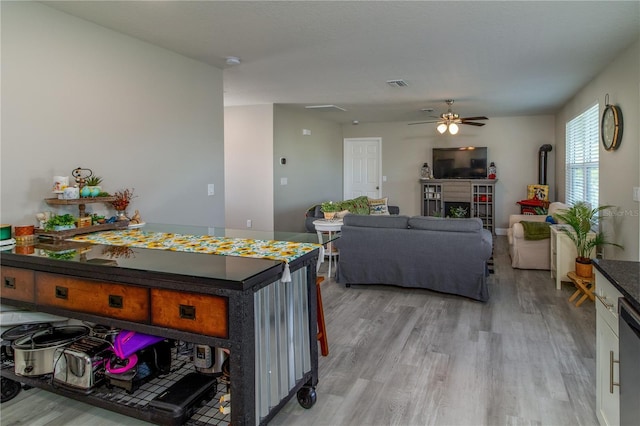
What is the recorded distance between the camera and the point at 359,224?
471 centimetres

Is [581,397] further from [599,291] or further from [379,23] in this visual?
[379,23]

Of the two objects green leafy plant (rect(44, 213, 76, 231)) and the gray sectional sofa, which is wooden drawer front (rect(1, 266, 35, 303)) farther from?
the gray sectional sofa

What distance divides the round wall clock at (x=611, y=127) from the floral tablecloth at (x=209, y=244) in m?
3.39

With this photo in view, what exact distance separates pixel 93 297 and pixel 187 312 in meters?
0.55

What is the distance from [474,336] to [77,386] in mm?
2766

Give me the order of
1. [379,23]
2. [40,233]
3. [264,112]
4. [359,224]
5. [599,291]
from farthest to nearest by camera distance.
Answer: [264,112] < [359,224] < [379,23] < [40,233] < [599,291]

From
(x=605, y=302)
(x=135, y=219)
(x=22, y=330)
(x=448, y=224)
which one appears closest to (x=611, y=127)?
(x=448, y=224)

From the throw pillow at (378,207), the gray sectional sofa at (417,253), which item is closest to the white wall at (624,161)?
the gray sectional sofa at (417,253)

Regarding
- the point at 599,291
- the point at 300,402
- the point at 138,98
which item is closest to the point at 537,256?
the point at 599,291

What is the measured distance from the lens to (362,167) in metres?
9.88

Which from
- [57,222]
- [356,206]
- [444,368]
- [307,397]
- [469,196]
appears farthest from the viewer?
[469,196]

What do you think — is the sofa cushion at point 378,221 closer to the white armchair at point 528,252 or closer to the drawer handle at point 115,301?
the white armchair at point 528,252

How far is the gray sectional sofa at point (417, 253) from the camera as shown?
4.22 m

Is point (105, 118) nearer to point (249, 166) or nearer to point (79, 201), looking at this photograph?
point (79, 201)
